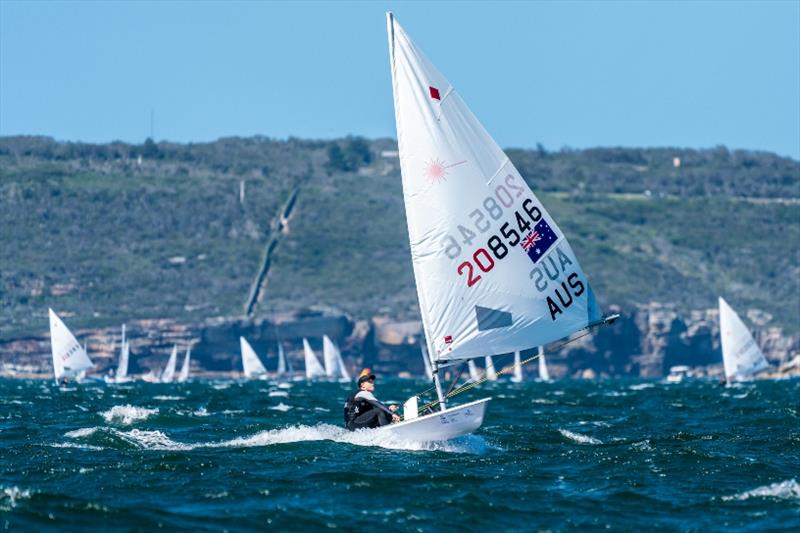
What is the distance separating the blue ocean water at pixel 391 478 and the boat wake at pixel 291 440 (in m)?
0.06

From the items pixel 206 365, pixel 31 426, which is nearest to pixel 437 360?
pixel 31 426

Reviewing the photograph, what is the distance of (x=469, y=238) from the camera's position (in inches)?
1222

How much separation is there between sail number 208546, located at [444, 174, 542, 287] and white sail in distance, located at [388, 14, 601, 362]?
0.06 ft

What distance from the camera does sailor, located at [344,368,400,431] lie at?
31.5 metres

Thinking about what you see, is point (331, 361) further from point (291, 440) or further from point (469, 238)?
point (469, 238)

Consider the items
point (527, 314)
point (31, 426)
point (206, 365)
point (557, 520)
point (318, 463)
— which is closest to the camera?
point (557, 520)

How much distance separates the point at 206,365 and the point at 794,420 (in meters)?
155

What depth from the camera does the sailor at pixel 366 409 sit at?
3148 cm

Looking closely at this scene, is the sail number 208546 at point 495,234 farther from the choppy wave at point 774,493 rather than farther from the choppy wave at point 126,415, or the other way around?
the choppy wave at point 126,415

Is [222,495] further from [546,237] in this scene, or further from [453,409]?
[546,237]

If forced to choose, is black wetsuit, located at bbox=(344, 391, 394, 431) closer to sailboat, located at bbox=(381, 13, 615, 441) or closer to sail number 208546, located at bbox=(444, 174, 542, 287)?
sailboat, located at bbox=(381, 13, 615, 441)

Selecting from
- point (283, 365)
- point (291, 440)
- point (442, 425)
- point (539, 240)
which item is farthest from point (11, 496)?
point (283, 365)

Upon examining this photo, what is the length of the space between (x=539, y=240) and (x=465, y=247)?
1613 millimetres

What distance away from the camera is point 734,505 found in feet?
83.0
